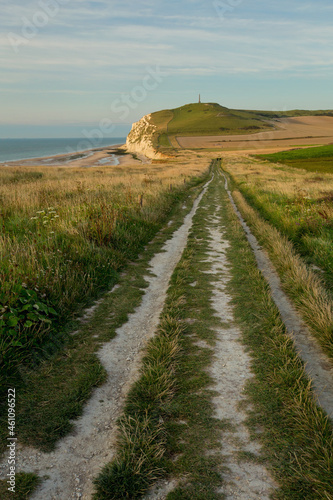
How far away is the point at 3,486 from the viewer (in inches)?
107

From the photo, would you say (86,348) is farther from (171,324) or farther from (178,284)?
(178,284)

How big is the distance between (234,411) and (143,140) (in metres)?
159

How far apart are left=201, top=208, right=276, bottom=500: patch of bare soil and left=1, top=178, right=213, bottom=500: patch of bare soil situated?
1167 millimetres

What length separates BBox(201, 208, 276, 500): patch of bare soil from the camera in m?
2.77

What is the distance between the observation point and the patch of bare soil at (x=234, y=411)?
2770mm

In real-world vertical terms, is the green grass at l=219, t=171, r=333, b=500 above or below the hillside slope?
below

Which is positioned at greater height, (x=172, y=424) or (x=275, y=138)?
(x=275, y=138)

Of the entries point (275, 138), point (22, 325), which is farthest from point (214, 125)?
point (22, 325)

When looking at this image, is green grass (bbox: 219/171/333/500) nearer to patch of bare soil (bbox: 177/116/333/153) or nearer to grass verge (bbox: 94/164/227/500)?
grass verge (bbox: 94/164/227/500)

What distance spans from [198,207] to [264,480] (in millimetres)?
16310

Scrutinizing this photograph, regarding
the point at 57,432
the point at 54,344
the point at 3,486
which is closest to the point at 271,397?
the point at 57,432

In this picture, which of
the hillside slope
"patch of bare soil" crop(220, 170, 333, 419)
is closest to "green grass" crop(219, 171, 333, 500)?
"patch of bare soil" crop(220, 170, 333, 419)

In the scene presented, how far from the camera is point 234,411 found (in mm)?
3615

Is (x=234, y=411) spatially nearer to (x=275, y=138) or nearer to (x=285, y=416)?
(x=285, y=416)
